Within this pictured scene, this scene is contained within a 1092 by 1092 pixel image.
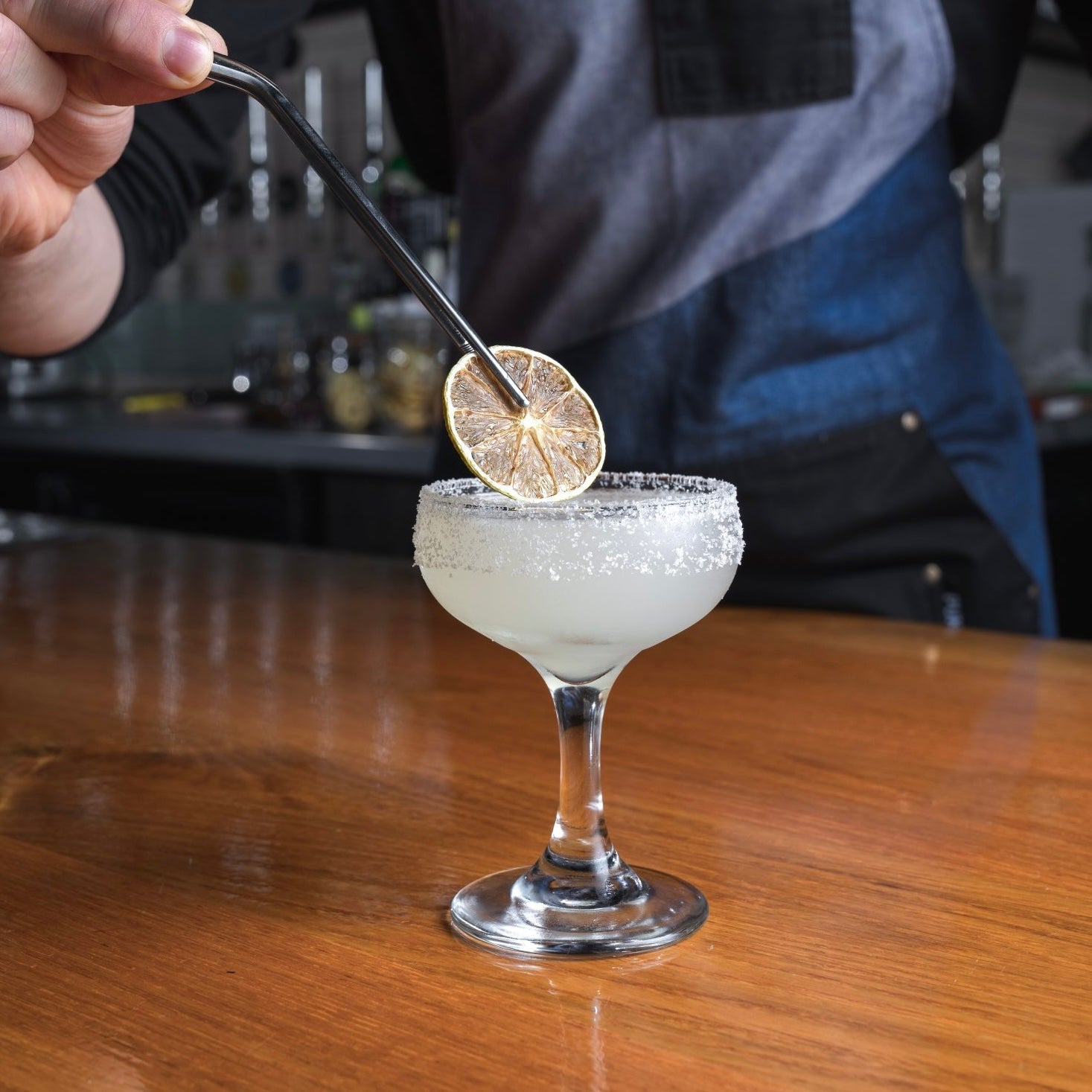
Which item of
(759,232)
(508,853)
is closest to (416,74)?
(759,232)

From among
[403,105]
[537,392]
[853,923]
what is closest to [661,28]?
[403,105]

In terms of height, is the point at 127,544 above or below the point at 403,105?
below

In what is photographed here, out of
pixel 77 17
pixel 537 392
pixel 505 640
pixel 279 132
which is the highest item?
pixel 279 132

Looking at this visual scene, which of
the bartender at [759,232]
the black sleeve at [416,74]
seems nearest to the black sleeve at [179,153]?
the bartender at [759,232]

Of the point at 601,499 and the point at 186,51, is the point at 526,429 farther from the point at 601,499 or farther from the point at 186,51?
the point at 186,51

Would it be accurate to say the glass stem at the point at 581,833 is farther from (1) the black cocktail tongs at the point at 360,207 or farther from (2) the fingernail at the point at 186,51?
(2) the fingernail at the point at 186,51

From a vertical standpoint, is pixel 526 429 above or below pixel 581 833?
above

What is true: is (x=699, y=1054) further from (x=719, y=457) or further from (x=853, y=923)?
(x=719, y=457)
